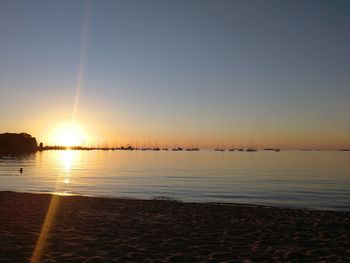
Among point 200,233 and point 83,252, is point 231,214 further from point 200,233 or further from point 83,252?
point 83,252

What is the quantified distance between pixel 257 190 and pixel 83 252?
34.8 m

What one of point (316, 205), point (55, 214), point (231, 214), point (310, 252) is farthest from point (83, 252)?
point (316, 205)

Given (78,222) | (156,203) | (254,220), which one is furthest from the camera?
(156,203)

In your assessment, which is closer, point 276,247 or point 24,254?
point 24,254

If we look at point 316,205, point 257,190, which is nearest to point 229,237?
point 316,205

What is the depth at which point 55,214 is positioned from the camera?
Answer: 20219 millimetres

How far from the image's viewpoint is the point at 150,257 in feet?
37.8

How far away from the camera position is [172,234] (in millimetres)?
15250

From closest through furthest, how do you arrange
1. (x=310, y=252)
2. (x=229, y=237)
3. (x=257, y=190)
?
Answer: (x=310, y=252) → (x=229, y=237) → (x=257, y=190)

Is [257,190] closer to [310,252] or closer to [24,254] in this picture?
[310,252]

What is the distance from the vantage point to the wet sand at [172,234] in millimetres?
11781

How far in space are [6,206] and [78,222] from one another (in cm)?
761

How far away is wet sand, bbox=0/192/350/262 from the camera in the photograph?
11.8 metres

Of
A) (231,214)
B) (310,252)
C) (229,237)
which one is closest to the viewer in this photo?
(310,252)
